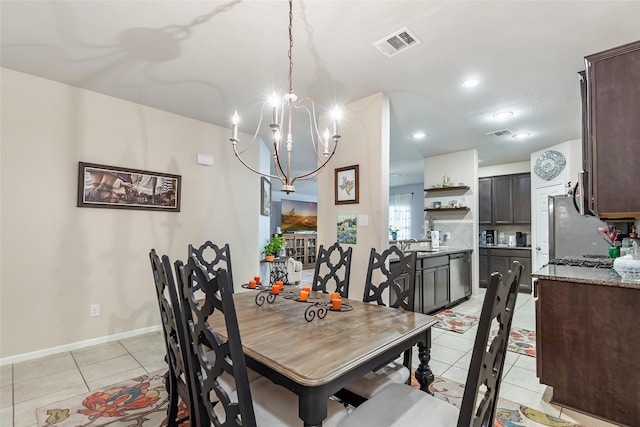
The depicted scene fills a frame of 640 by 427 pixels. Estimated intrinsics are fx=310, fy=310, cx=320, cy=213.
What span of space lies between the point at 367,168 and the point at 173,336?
2.42 metres

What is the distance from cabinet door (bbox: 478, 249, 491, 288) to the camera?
241 inches

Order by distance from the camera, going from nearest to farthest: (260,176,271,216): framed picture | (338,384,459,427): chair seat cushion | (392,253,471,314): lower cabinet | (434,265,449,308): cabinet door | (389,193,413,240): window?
1. (338,384,459,427): chair seat cushion
2. (392,253,471,314): lower cabinet
3. (434,265,449,308): cabinet door
4. (260,176,271,216): framed picture
5. (389,193,413,240): window

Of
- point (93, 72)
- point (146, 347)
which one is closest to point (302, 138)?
point (93, 72)

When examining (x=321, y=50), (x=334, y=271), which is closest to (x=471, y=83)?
(x=321, y=50)

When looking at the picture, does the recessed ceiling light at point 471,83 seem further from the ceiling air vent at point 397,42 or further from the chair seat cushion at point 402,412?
the chair seat cushion at point 402,412

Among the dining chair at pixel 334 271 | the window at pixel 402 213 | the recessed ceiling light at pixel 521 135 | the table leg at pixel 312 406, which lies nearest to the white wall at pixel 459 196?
the recessed ceiling light at pixel 521 135

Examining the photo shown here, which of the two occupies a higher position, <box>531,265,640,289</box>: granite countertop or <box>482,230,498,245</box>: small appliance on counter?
<box>482,230,498,245</box>: small appliance on counter

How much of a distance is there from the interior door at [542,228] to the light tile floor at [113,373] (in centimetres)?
312

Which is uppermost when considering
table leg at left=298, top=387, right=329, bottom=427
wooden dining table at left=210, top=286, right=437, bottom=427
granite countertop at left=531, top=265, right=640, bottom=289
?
granite countertop at left=531, top=265, right=640, bottom=289

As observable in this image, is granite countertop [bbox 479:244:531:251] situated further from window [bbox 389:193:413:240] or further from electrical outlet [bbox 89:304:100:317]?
electrical outlet [bbox 89:304:100:317]

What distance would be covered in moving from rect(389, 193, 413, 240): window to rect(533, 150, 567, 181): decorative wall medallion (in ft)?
13.6

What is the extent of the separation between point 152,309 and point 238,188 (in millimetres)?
1865

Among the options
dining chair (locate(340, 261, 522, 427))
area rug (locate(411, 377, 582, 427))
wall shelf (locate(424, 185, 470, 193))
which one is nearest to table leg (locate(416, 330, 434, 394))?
dining chair (locate(340, 261, 522, 427))

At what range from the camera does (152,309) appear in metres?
3.61
